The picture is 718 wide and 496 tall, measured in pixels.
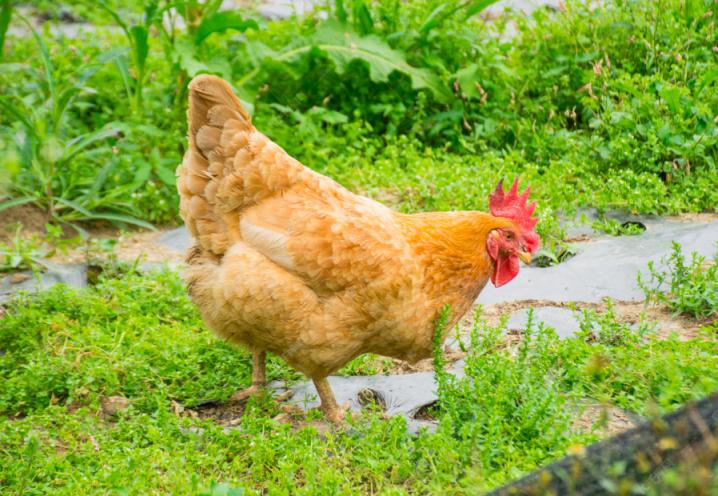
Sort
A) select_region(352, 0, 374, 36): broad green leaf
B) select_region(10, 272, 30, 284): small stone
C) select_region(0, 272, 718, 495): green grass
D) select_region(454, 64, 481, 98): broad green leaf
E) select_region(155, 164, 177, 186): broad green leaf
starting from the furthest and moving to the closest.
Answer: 1. select_region(352, 0, 374, 36): broad green leaf
2. select_region(454, 64, 481, 98): broad green leaf
3. select_region(155, 164, 177, 186): broad green leaf
4. select_region(10, 272, 30, 284): small stone
5. select_region(0, 272, 718, 495): green grass

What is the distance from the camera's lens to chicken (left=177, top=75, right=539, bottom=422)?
12.5 feet

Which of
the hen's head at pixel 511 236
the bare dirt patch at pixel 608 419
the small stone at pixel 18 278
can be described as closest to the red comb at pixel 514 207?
the hen's head at pixel 511 236

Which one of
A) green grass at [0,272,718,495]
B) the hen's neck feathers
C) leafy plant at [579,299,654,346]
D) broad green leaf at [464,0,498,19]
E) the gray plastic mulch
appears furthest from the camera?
broad green leaf at [464,0,498,19]

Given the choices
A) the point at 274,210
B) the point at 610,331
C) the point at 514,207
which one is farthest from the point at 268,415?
the point at 610,331

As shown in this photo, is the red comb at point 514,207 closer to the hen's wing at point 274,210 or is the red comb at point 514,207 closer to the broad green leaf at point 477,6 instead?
the hen's wing at point 274,210

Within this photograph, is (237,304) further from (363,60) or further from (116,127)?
(363,60)

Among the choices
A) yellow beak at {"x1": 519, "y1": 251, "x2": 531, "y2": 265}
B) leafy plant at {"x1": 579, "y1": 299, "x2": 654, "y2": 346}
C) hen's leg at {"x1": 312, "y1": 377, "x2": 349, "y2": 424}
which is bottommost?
hen's leg at {"x1": 312, "y1": 377, "x2": 349, "y2": 424}

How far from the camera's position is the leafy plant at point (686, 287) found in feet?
14.4

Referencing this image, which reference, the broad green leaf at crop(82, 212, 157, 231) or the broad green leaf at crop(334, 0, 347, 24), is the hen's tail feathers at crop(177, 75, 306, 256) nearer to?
the broad green leaf at crop(82, 212, 157, 231)

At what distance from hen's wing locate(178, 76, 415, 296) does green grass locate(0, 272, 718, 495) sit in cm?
62

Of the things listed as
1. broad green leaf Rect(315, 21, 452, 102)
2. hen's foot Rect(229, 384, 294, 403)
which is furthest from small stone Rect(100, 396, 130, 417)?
broad green leaf Rect(315, 21, 452, 102)

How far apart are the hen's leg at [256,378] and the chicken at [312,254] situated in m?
0.24

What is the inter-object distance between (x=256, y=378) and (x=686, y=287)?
7.39ft

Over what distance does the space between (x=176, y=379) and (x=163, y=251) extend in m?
1.86
